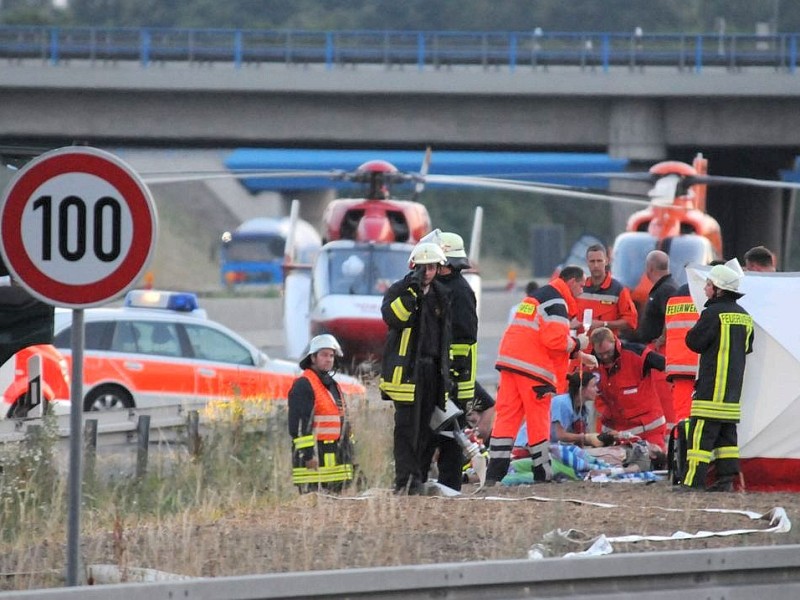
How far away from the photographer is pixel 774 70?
127 feet

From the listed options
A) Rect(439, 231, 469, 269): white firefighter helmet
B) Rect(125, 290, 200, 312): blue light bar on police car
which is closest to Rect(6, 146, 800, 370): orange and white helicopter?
Rect(125, 290, 200, 312): blue light bar on police car

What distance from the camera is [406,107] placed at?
37.3 metres

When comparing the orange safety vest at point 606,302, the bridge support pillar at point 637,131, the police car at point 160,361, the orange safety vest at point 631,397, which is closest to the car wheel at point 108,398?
the police car at point 160,361

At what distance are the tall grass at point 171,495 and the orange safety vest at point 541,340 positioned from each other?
4.72 ft

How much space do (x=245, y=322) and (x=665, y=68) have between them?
38.3 ft

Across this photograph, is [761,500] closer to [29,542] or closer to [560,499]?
[560,499]

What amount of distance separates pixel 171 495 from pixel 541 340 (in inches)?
115

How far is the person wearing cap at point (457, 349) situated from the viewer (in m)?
11.6

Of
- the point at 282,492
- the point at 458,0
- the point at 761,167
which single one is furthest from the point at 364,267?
the point at 458,0

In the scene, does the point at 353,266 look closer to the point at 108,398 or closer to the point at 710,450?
the point at 108,398

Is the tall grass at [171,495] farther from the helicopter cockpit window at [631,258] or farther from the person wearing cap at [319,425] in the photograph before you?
the helicopter cockpit window at [631,258]

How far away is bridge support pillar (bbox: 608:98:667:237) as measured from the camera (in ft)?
122

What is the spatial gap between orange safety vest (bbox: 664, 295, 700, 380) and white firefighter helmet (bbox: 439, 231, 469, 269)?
2187 mm

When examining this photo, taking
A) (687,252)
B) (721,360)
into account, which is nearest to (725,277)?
(721,360)
